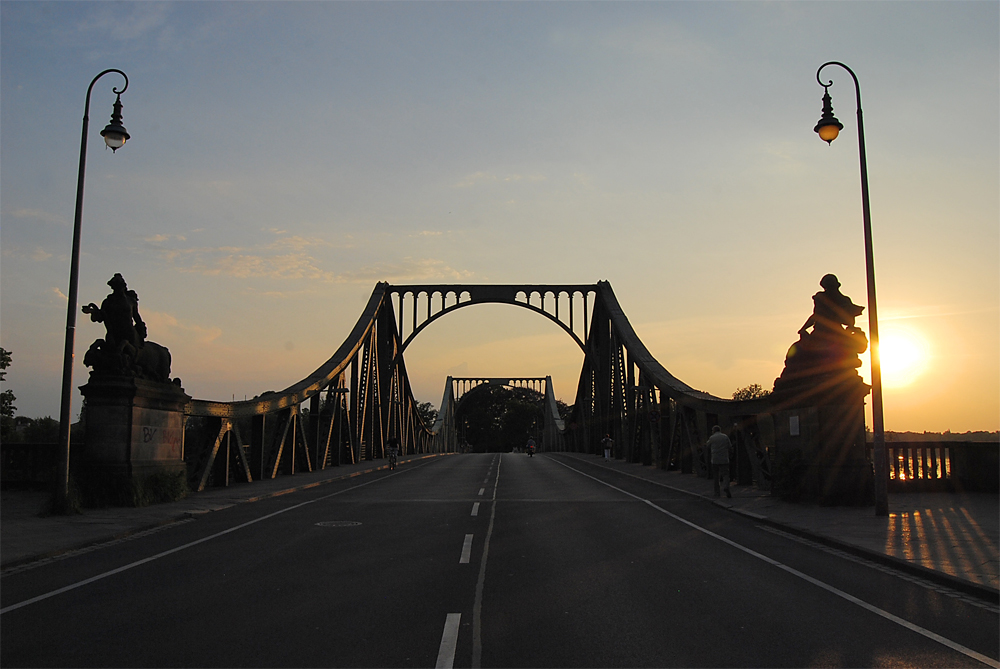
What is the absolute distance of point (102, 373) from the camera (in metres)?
16.3

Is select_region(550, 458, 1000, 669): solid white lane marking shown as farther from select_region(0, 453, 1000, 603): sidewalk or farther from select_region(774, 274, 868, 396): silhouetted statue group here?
select_region(774, 274, 868, 396): silhouetted statue group

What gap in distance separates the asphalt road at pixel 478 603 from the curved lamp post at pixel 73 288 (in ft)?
10.6

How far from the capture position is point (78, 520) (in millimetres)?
13773

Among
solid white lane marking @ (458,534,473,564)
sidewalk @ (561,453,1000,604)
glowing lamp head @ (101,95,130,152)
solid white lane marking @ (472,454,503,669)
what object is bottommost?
solid white lane marking @ (458,534,473,564)

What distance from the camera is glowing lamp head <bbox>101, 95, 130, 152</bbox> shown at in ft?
49.5

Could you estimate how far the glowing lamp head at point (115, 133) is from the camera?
15.1 m

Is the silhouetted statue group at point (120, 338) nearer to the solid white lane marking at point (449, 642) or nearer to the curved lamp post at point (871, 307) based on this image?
the solid white lane marking at point (449, 642)

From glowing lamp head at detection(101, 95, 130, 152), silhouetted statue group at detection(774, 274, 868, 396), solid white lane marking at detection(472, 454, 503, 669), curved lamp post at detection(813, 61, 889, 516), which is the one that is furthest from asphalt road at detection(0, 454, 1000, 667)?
glowing lamp head at detection(101, 95, 130, 152)

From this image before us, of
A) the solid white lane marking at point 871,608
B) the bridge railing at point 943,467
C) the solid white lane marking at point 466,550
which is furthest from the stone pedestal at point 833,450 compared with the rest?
the solid white lane marking at point 466,550

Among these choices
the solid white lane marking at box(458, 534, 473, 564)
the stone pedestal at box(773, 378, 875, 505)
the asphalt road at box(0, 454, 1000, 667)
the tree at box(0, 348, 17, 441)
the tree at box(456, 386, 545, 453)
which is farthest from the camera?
the tree at box(456, 386, 545, 453)

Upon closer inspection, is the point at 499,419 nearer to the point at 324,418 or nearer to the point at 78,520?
the point at 324,418

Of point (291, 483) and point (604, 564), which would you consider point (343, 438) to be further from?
point (604, 564)

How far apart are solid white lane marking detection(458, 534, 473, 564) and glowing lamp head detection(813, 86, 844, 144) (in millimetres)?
10379

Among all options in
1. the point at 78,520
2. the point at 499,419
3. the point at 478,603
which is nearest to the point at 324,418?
the point at 78,520
